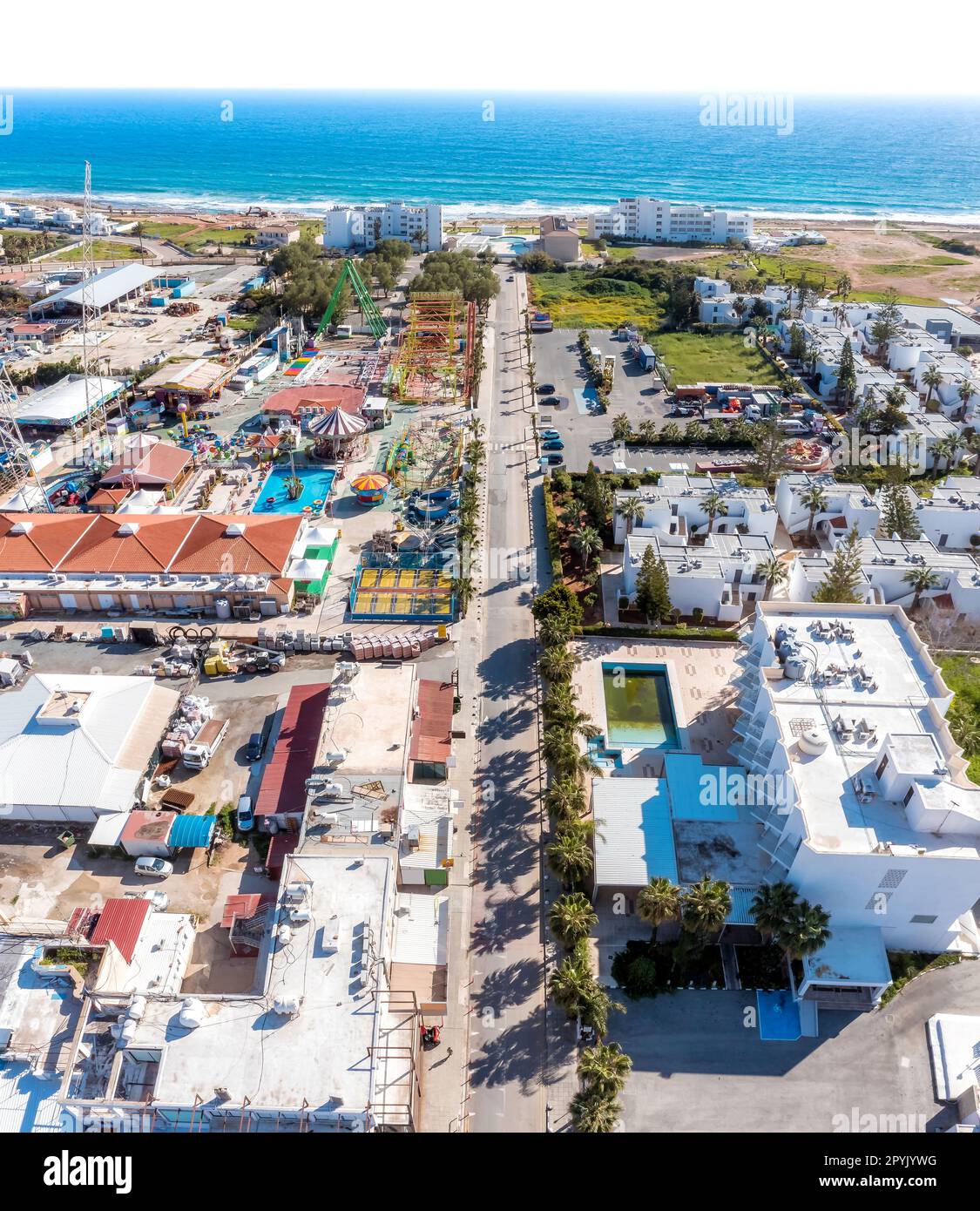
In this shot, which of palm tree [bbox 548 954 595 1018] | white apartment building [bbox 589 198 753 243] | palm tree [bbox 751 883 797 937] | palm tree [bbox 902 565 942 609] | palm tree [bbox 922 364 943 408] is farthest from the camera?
white apartment building [bbox 589 198 753 243]

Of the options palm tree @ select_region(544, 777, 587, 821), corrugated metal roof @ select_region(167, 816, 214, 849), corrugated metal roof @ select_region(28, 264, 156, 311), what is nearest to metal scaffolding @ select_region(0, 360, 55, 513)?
corrugated metal roof @ select_region(28, 264, 156, 311)

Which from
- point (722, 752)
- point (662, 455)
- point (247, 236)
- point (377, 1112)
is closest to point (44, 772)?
point (377, 1112)

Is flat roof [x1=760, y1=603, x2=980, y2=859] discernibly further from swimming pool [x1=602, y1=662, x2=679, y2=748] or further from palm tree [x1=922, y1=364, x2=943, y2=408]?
palm tree [x1=922, y1=364, x2=943, y2=408]

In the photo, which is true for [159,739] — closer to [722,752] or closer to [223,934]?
[223,934]

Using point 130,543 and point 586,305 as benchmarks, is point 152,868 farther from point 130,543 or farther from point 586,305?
point 586,305

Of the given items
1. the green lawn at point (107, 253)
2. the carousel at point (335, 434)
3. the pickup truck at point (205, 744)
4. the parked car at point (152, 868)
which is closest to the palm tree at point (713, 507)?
the carousel at point (335, 434)

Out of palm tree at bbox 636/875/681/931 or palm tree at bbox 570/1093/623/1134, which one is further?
palm tree at bbox 636/875/681/931
